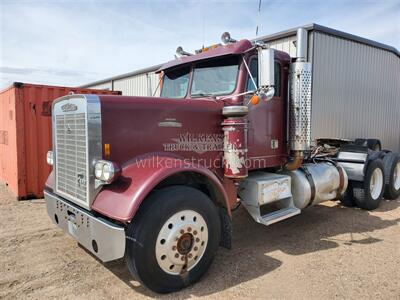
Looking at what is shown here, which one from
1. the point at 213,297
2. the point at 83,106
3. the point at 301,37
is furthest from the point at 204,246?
the point at 301,37

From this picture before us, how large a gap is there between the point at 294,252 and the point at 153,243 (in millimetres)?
2193

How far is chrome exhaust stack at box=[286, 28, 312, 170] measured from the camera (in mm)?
4801

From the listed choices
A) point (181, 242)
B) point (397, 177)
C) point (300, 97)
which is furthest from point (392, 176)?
point (181, 242)

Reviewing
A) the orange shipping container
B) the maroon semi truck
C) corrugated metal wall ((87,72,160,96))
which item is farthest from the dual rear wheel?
corrugated metal wall ((87,72,160,96))

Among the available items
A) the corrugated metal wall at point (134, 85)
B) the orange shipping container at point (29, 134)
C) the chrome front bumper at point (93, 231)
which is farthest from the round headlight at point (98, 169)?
the corrugated metal wall at point (134, 85)

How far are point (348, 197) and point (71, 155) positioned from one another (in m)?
5.44

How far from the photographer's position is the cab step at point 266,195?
439 centimetres

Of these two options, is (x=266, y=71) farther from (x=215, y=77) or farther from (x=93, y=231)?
(x=93, y=231)

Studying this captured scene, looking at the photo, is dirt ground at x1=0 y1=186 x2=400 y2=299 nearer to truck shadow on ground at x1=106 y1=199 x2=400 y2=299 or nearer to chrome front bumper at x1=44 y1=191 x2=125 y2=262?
truck shadow on ground at x1=106 y1=199 x2=400 y2=299

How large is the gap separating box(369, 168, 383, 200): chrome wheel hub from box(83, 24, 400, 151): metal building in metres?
2.05

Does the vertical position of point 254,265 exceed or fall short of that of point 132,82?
it falls short

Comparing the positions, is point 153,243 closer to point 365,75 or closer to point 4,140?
point 4,140

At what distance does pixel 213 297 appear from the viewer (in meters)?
3.22

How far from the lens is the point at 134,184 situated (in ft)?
10.1
